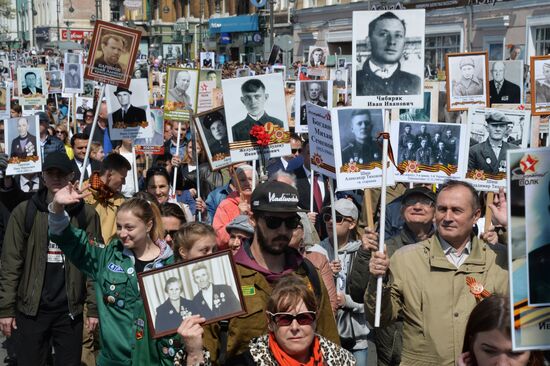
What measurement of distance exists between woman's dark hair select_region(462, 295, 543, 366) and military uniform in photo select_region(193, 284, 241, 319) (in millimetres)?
1090

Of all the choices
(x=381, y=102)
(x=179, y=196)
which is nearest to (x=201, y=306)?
(x=381, y=102)

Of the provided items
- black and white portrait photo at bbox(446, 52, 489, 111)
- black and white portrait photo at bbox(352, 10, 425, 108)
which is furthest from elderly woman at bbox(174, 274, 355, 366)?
black and white portrait photo at bbox(446, 52, 489, 111)

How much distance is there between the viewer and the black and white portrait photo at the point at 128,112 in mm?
10094

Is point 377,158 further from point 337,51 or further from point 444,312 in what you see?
point 337,51

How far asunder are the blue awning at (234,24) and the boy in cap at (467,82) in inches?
1760

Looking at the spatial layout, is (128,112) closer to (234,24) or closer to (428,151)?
(428,151)

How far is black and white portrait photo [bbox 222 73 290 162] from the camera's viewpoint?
8.05m

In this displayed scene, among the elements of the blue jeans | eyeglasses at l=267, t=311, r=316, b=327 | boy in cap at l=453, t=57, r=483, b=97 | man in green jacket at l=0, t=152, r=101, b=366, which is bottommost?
the blue jeans

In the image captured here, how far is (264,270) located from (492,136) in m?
4.95

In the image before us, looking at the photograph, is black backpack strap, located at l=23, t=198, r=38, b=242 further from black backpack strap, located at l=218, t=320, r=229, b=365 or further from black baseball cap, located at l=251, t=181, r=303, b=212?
black backpack strap, located at l=218, t=320, r=229, b=365

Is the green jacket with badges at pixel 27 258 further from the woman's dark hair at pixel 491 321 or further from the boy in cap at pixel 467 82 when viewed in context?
the boy in cap at pixel 467 82

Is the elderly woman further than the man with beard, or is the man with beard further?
the man with beard

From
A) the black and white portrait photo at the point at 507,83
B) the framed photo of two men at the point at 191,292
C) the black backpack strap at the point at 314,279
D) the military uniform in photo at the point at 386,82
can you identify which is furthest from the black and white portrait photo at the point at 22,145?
the black and white portrait photo at the point at 507,83

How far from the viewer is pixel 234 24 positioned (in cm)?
5647
